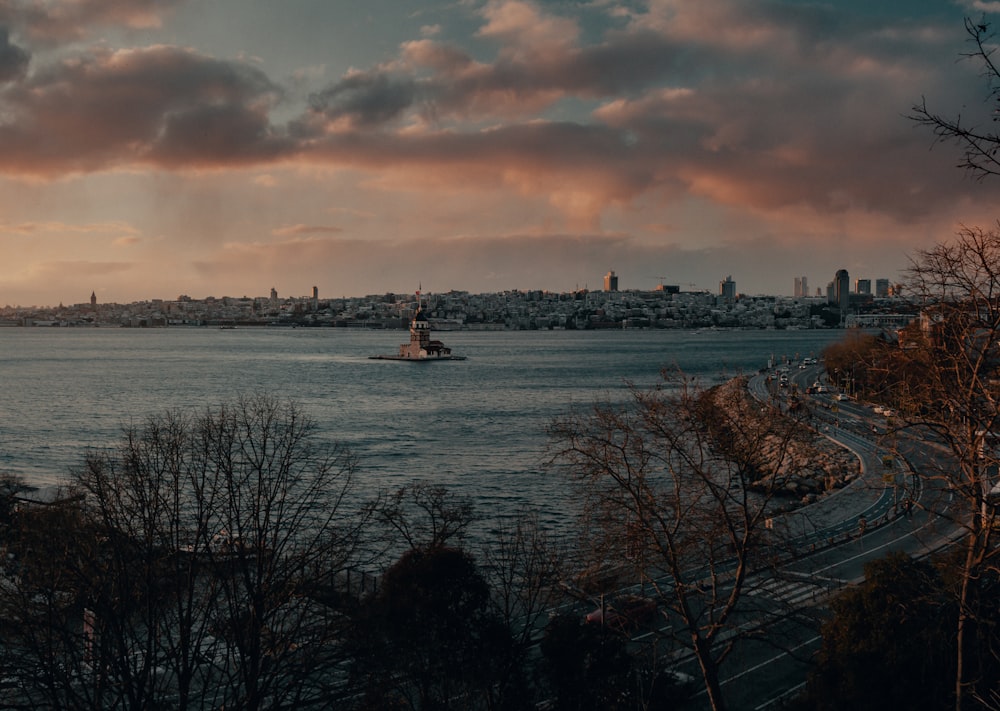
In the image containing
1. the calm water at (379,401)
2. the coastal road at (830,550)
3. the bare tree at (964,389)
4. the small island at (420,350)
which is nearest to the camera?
the bare tree at (964,389)

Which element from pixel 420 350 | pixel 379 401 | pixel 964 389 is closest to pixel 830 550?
pixel 964 389

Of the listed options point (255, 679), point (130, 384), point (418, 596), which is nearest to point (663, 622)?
point (418, 596)

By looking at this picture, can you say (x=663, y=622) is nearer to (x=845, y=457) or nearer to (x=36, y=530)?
(x=36, y=530)

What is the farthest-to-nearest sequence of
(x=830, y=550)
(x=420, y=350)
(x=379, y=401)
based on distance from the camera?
(x=420, y=350), (x=379, y=401), (x=830, y=550)

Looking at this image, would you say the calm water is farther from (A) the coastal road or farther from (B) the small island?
(B) the small island

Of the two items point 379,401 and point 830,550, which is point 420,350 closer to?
point 379,401

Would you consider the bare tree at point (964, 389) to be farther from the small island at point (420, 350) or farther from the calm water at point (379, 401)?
the small island at point (420, 350)

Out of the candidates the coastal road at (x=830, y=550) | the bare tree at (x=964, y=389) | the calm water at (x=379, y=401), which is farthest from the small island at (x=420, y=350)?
the bare tree at (x=964, y=389)

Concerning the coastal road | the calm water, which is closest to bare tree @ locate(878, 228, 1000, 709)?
the coastal road

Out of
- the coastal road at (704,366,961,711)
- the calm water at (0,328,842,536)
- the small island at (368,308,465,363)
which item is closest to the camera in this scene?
the coastal road at (704,366,961,711)
